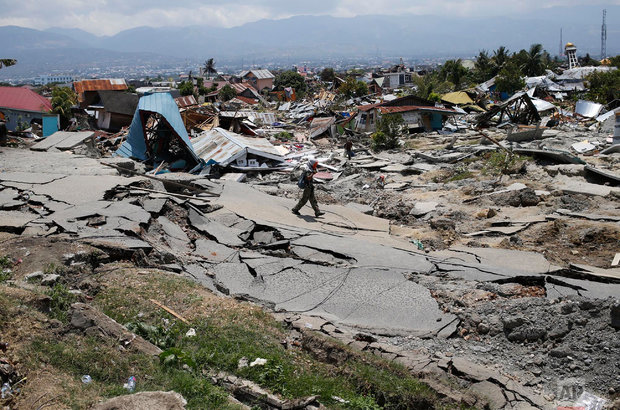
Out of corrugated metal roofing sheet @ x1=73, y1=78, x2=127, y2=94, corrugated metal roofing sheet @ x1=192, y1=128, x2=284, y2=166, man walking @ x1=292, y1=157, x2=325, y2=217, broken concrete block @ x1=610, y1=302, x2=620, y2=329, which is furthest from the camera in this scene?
corrugated metal roofing sheet @ x1=73, y1=78, x2=127, y2=94

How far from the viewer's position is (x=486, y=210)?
38.8ft

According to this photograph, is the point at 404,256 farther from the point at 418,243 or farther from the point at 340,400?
the point at 340,400

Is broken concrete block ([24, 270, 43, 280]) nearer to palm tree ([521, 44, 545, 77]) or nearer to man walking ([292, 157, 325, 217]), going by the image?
man walking ([292, 157, 325, 217])

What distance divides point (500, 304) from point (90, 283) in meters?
4.76

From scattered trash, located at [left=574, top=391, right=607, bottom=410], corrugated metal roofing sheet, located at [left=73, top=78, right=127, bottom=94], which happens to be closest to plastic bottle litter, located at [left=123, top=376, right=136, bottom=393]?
scattered trash, located at [left=574, top=391, right=607, bottom=410]

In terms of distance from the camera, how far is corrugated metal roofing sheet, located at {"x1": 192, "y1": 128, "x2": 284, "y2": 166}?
1684 cm

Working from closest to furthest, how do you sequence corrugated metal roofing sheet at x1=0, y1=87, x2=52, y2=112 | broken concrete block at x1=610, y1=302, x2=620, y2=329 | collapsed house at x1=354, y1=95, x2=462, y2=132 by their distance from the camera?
broken concrete block at x1=610, y1=302, x2=620, y2=329, corrugated metal roofing sheet at x1=0, y1=87, x2=52, y2=112, collapsed house at x1=354, y1=95, x2=462, y2=132

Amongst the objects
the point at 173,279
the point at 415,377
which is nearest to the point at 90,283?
the point at 173,279

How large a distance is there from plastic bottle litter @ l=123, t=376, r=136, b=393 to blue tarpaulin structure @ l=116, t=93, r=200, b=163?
13103mm

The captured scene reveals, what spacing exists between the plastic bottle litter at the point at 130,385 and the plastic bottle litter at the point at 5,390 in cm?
77

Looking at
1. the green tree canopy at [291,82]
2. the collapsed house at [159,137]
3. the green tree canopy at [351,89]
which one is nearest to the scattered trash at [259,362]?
the collapsed house at [159,137]

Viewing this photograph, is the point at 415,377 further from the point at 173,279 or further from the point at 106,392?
the point at 173,279

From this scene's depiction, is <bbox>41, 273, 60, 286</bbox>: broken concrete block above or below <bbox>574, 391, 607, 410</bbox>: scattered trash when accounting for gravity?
above

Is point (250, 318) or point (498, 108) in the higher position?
point (498, 108)
